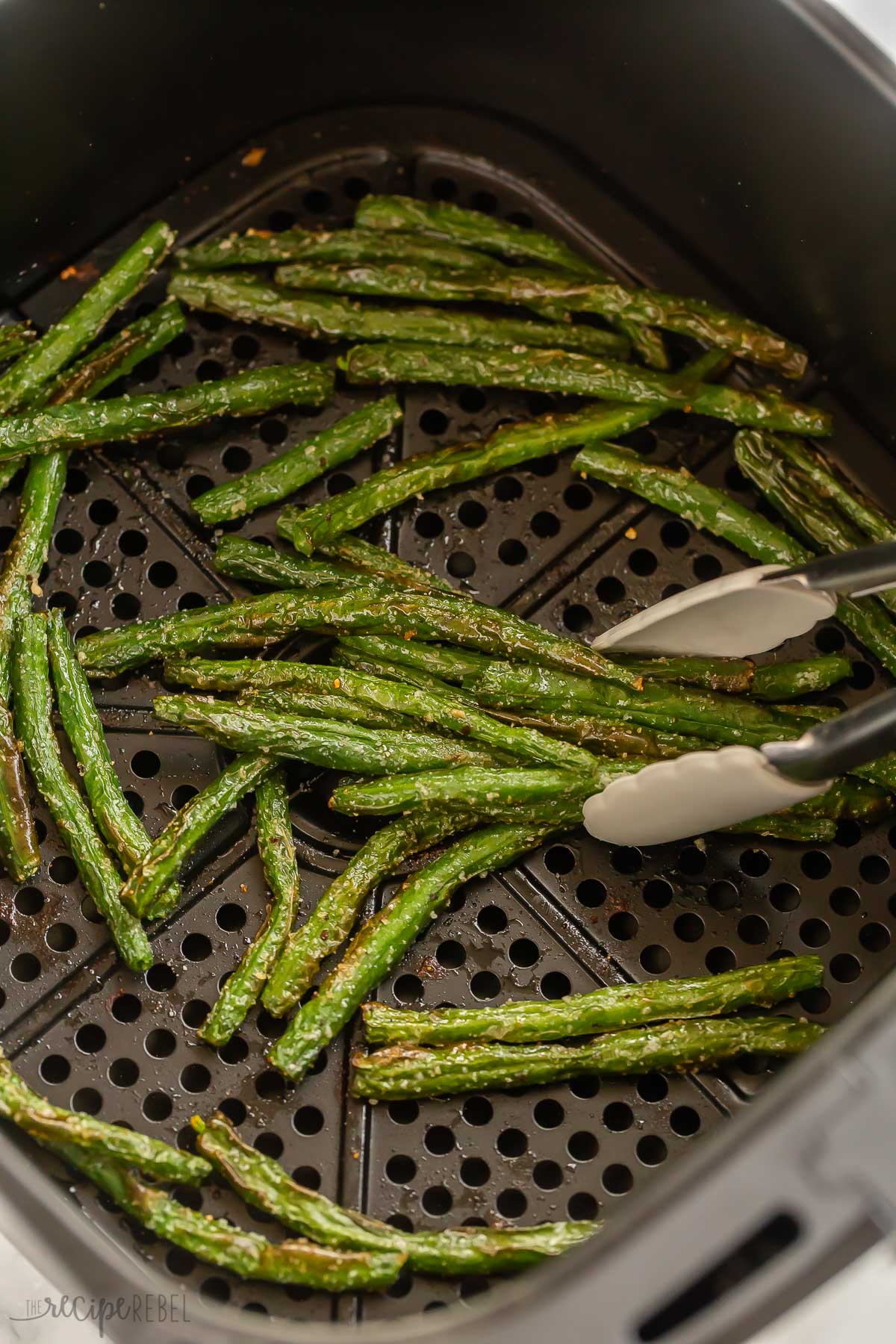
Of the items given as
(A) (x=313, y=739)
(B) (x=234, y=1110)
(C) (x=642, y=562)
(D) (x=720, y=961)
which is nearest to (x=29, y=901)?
(B) (x=234, y=1110)

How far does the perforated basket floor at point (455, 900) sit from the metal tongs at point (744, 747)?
0.27 metres

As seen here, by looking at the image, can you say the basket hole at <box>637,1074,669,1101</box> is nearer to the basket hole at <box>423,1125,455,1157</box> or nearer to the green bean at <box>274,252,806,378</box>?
the basket hole at <box>423,1125,455,1157</box>

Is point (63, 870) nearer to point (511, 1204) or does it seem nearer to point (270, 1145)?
point (270, 1145)

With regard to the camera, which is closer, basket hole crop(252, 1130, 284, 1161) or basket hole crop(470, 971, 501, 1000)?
basket hole crop(252, 1130, 284, 1161)

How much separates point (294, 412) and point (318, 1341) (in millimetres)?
2451

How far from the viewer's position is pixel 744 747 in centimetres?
260

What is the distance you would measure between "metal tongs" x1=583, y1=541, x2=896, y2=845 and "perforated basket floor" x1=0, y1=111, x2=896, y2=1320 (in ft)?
0.87

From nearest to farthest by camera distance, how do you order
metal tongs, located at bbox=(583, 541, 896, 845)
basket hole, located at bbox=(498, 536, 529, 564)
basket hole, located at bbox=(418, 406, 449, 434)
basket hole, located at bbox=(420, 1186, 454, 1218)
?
metal tongs, located at bbox=(583, 541, 896, 845), basket hole, located at bbox=(420, 1186, 454, 1218), basket hole, located at bbox=(498, 536, 529, 564), basket hole, located at bbox=(418, 406, 449, 434)

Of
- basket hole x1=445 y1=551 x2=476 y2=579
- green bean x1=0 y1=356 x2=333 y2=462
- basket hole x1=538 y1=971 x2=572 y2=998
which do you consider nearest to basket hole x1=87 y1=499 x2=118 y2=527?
green bean x1=0 y1=356 x2=333 y2=462

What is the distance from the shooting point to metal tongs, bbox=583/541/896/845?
2.32 metres

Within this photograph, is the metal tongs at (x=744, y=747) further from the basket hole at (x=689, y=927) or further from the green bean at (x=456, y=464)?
the green bean at (x=456, y=464)

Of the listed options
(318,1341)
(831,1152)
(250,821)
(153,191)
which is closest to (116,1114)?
(250,821)

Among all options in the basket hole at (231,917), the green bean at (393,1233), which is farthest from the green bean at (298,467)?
the green bean at (393,1233)

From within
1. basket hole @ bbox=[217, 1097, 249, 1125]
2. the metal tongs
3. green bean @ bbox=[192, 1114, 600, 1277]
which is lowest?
green bean @ bbox=[192, 1114, 600, 1277]
